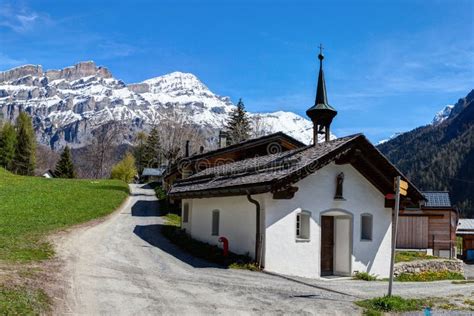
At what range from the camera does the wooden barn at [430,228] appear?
32.7 metres

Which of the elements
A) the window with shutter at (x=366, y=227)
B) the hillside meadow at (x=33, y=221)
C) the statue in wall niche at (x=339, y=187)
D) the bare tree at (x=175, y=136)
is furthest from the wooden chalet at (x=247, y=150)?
the bare tree at (x=175, y=136)

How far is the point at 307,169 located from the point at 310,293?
17.6 feet

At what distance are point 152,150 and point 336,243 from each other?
74701 mm

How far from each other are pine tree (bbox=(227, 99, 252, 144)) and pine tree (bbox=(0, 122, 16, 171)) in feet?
133

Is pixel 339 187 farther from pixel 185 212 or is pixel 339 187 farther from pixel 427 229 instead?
pixel 427 229

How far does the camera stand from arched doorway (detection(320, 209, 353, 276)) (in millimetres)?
18344

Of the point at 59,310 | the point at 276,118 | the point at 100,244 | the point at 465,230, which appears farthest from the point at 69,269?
the point at 276,118

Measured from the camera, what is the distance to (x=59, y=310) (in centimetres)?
950

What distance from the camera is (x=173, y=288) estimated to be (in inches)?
484

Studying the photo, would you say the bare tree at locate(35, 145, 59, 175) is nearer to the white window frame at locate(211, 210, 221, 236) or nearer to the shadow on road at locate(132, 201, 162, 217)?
the shadow on road at locate(132, 201, 162, 217)

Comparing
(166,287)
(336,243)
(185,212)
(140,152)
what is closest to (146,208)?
(185,212)

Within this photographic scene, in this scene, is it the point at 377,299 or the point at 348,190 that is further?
the point at 348,190

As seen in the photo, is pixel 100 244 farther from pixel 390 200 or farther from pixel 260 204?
pixel 390 200

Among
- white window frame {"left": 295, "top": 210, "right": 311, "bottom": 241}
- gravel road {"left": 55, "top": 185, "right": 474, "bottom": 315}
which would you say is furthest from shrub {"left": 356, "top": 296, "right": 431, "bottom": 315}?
white window frame {"left": 295, "top": 210, "right": 311, "bottom": 241}
